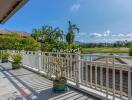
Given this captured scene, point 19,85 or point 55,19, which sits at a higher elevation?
point 55,19

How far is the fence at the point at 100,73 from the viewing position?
14.2ft

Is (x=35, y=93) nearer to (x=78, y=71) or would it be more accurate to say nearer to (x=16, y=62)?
(x=78, y=71)

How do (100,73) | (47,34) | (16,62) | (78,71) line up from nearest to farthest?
(100,73), (78,71), (16,62), (47,34)

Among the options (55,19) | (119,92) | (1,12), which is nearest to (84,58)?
(119,92)

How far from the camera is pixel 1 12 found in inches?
199

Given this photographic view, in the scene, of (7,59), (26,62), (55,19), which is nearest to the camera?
(26,62)

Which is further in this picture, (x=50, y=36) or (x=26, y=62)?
(x=50, y=36)

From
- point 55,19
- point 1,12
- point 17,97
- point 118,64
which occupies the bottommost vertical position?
point 17,97

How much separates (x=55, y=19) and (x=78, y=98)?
6787 centimetres

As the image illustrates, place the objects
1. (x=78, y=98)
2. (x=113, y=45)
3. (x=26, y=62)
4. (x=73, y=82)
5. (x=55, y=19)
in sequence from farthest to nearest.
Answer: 1. (x=55, y=19)
2. (x=113, y=45)
3. (x=26, y=62)
4. (x=73, y=82)
5. (x=78, y=98)

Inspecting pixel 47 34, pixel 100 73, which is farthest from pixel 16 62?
pixel 47 34

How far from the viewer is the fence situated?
14.2 feet

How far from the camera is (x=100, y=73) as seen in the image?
16.4ft

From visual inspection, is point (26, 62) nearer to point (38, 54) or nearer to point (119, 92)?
point (38, 54)
